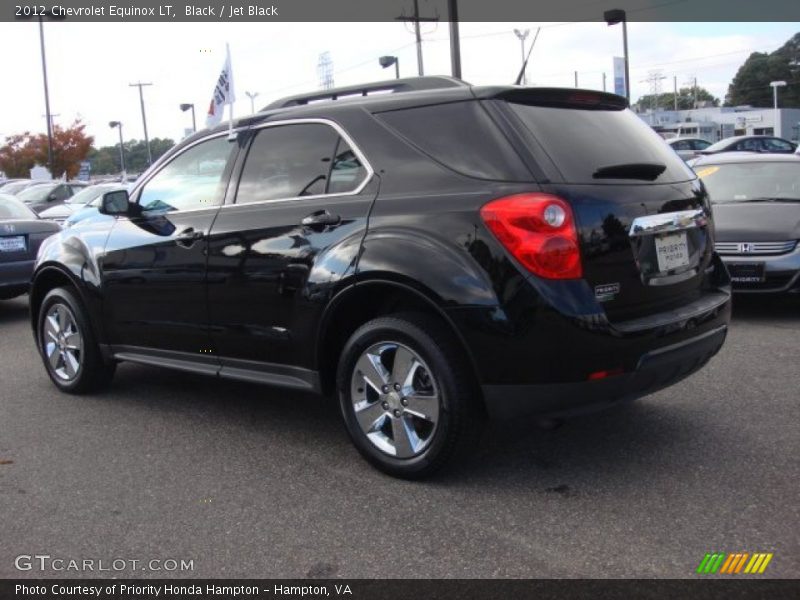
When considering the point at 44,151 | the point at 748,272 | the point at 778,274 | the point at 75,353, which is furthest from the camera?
the point at 44,151

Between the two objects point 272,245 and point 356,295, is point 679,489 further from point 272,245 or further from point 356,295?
point 272,245

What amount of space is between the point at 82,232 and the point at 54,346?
88 centimetres

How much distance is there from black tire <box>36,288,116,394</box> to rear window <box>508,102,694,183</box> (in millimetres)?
3312

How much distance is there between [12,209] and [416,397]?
7.39 metres

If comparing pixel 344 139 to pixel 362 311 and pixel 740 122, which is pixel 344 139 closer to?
pixel 362 311

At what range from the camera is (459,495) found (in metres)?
3.64

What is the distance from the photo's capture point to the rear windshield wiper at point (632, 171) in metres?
3.63

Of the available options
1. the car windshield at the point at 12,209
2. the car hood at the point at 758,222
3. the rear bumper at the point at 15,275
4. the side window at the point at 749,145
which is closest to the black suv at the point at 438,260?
the car hood at the point at 758,222

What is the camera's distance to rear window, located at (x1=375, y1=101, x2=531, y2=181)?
353 cm

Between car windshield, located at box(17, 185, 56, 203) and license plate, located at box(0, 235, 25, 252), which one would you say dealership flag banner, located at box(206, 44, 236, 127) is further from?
car windshield, located at box(17, 185, 56, 203)

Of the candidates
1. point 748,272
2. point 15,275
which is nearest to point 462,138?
point 748,272

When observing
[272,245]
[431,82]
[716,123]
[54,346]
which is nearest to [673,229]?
[431,82]

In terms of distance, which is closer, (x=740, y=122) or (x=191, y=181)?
(x=191, y=181)

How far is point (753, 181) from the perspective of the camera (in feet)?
26.9
